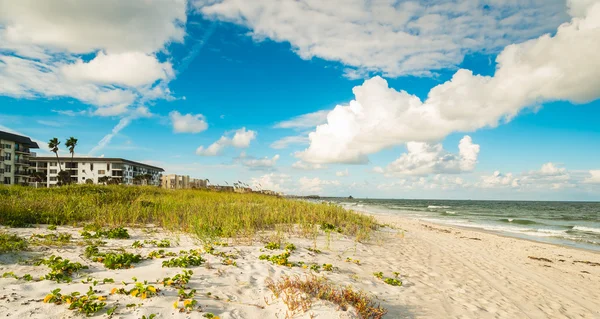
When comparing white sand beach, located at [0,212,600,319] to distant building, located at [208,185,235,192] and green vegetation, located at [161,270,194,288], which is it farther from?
distant building, located at [208,185,235,192]

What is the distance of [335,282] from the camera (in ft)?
21.1

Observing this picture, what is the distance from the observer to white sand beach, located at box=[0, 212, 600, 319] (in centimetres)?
474

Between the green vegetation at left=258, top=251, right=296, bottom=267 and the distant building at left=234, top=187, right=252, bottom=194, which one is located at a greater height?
the distant building at left=234, top=187, right=252, bottom=194

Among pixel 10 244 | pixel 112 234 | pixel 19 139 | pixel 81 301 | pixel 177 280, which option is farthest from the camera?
pixel 19 139

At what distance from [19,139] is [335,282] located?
90.2 m

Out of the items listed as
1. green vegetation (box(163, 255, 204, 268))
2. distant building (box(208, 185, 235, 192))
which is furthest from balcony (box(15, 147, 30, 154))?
green vegetation (box(163, 255, 204, 268))

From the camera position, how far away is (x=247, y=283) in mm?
5859

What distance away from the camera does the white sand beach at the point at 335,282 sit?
4.74 metres

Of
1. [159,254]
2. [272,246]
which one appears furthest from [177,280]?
[272,246]

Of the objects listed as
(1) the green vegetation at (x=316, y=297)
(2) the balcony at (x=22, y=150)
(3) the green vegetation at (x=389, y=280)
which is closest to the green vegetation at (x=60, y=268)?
(1) the green vegetation at (x=316, y=297)

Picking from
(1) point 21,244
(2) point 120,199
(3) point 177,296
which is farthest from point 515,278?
(2) point 120,199

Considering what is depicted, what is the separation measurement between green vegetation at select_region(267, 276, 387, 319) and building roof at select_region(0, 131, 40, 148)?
85.2 meters

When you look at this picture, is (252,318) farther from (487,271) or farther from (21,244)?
(487,271)

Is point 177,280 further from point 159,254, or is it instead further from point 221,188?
point 221,188
